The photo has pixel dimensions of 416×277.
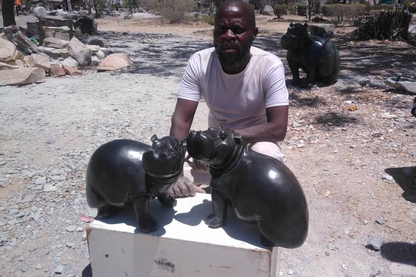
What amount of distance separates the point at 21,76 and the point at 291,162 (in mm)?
5630

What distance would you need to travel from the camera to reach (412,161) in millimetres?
3875

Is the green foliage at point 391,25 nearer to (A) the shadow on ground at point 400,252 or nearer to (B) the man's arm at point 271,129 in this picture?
(A) the shadow on ground at point 400,252

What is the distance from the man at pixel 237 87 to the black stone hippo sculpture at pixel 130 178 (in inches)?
15.4

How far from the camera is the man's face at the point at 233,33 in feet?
7.14

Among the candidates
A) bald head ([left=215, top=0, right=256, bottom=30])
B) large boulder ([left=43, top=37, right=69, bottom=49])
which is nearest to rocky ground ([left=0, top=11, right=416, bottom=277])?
bald head ([left=215, top=0, right=256, bottom=30])

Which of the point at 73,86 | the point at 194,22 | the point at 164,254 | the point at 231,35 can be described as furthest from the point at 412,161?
the point at 194,22

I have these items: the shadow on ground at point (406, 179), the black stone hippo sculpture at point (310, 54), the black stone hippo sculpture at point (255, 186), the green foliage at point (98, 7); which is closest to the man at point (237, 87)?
the black stone hippo sculpture at point (255, 186)

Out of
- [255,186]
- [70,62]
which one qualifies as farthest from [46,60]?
[255,186]

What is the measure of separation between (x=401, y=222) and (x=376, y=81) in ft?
14.5

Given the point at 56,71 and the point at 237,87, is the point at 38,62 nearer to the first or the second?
the point at 56,71

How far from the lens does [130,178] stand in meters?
1.73

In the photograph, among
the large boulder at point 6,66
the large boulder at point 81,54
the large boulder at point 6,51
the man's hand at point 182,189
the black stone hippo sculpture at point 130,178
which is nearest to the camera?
the black stone hippo sculpture at point 130,178

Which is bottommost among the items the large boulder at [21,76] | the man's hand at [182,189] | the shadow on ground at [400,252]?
the shadow on ground at [400,252]

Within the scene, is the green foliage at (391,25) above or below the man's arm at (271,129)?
above
